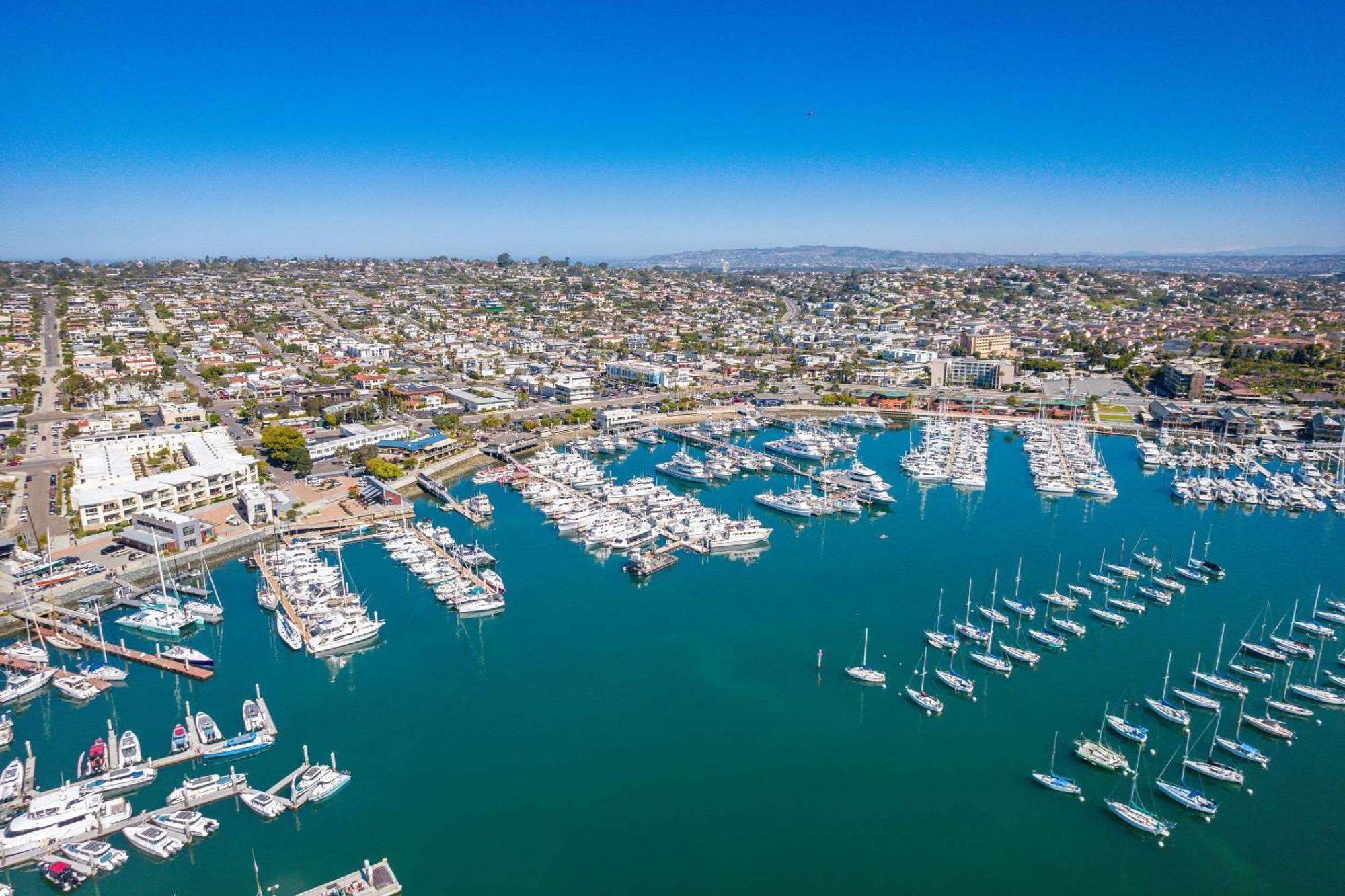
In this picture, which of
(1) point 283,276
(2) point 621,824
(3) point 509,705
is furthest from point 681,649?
(1) point 283,276

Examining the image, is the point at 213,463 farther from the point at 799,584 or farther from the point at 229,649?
the point at 799,584

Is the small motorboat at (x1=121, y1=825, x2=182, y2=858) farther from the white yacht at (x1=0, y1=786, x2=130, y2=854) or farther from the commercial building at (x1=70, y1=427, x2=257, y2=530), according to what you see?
the commercial building at (x1=70, y1=427, x2=257, y2=530)

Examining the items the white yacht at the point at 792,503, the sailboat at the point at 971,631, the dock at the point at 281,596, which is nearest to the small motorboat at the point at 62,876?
the dock at the point at 281,596

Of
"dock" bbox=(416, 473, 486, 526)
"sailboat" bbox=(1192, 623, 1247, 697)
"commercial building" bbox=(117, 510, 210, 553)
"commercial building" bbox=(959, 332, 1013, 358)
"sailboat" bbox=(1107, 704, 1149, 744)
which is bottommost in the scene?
"sailboat" bbox=(1107, 704, 1149, 744)

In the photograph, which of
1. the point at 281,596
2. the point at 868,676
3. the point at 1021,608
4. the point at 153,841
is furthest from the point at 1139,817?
the point at 281,596

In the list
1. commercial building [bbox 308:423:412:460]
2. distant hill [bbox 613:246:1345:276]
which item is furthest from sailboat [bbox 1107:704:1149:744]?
distant hill [bbox 613:246:1345:276]
